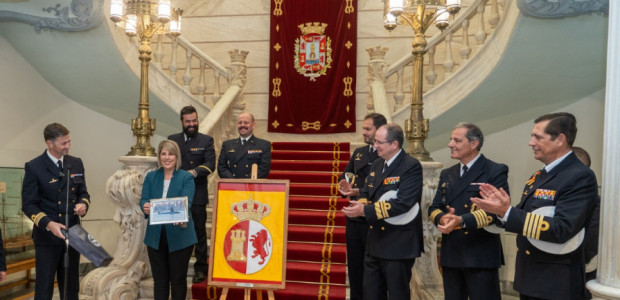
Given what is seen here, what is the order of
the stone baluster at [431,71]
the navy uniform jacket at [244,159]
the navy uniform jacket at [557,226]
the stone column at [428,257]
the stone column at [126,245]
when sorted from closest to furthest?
the navy uniform jacket at [557,226], the stone column at [428,257], the stone column at [126,245], the navy uniform jacket at [244,159], the stone baluster at [431,71]

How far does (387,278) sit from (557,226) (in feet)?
4.25

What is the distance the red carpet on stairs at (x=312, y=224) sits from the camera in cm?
451

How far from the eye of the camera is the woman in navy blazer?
3812 mm

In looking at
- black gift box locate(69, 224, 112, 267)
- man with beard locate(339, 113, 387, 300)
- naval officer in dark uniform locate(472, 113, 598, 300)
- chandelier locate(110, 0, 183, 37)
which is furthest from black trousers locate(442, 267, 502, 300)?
chandelier locate(110, 0, 183, 37)

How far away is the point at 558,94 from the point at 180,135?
425 centimetres

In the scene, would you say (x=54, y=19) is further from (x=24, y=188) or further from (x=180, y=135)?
(x=24, y=188)

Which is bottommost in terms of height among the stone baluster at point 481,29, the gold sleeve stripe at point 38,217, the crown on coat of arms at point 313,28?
the gold sleeve stripe at point 38,217

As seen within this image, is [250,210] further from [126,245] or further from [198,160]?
[126,245]

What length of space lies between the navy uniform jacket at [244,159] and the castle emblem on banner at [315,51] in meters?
3.81

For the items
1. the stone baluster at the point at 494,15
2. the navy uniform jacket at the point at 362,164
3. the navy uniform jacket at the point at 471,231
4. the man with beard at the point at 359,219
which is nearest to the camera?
the navy uniform jacket at the point at 471,231

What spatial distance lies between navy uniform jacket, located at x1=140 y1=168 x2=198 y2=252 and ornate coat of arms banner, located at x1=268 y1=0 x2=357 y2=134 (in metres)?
4.58

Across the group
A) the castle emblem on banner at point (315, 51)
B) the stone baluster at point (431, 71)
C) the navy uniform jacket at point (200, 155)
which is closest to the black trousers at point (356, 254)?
the navy uniform jacket at point (200, 155)

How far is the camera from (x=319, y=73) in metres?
8.38

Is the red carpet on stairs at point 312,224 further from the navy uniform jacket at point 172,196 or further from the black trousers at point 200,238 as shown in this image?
the navy uniform jacket at point 172,196
